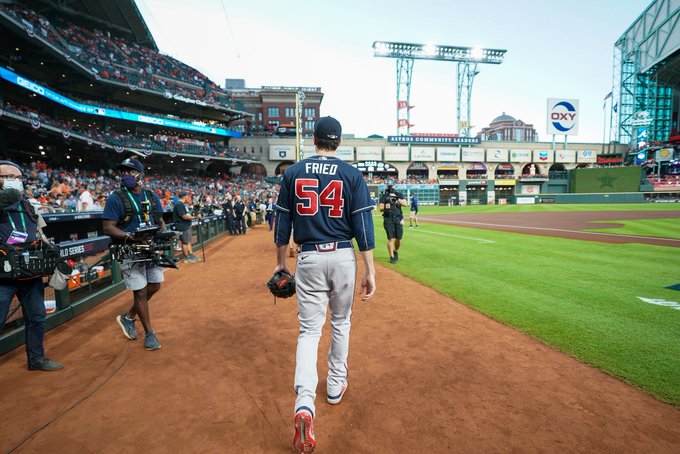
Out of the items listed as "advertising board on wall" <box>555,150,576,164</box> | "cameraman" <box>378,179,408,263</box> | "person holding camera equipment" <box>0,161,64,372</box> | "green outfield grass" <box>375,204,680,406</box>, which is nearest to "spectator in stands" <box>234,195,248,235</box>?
"green outfield grass" <box>375,204,680,406</box>

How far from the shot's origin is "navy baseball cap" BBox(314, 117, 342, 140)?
2688 millimetres

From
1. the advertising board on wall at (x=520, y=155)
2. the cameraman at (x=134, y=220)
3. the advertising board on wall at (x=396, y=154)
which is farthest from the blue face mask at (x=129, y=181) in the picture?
the advertising board on wall at (x=520, y=155)

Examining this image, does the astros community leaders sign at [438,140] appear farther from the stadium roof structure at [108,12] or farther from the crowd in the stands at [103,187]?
the stadium roof structure at [108,12]

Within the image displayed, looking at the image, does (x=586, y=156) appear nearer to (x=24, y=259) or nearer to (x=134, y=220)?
(x=134, y=220)

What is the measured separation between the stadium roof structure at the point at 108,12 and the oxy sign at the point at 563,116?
2443 inches

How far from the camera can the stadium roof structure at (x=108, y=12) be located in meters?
33.4

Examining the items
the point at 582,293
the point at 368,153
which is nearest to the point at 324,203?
the point at 582,293

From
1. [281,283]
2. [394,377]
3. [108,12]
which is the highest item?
[108,12]

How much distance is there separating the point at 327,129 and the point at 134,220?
286 cm

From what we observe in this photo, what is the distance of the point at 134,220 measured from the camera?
3986 millimetres

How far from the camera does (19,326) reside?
4.46 m

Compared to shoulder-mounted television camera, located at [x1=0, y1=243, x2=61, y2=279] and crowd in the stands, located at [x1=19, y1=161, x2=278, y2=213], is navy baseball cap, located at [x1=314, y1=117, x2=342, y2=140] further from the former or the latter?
crowd in the stands, located at [x1=19, y1=161, x2=278, y2=213]

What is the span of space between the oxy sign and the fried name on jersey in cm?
6502

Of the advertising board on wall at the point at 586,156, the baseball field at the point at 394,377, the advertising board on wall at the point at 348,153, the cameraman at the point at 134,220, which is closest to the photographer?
the baseball field at the point at 394,377
